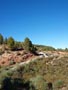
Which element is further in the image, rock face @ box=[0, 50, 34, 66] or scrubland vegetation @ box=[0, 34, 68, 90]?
rock face @ box=[0, 50, 34, 66]

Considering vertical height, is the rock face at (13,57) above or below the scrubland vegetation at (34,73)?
above

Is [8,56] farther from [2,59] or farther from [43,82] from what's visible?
[43,82]

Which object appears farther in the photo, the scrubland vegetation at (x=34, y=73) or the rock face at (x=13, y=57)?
the rock face at (x=13, y=57)

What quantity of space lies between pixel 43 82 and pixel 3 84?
6.40m

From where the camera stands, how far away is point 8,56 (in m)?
53.3

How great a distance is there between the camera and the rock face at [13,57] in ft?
168

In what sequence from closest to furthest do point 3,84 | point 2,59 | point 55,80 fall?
point 3,84, point 55,80, point 2,59

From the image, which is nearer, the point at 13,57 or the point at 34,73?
the point at 34,73

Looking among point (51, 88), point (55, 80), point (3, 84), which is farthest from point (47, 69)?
point (3, 84)

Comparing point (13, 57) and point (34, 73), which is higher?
point (13, 57)

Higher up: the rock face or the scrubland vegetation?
the rock face

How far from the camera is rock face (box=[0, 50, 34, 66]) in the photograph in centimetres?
5131

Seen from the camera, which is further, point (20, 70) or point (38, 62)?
point (38, 62)

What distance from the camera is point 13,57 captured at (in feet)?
174
